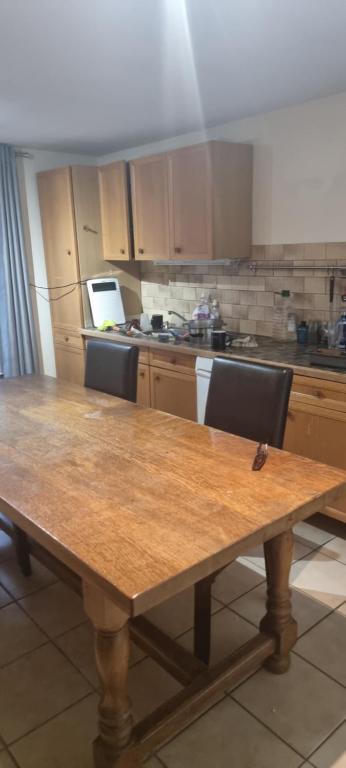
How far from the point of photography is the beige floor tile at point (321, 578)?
2.25 meters

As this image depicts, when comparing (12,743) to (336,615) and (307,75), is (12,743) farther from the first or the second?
(307,75)

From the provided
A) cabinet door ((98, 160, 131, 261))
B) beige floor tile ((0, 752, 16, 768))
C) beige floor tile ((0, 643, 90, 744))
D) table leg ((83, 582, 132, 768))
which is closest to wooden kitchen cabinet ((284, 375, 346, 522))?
beige floor tile ((0, 643, 90, 744))

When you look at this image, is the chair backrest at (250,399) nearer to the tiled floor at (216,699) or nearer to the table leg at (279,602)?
the table leg at (279,602)

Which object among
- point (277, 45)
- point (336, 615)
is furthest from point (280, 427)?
point (277, 45)

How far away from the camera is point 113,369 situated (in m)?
2.71

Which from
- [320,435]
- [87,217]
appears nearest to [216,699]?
[320,435]

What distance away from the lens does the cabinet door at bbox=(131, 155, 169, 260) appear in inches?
141

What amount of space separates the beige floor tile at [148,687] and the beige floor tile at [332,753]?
47 cm

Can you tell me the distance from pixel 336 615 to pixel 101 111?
9.39 feet

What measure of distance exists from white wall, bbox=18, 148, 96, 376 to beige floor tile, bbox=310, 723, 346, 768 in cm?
364

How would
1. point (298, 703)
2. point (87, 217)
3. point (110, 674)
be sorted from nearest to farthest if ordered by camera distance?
point (110, 674)
point (298, 703)
point (87, 217)

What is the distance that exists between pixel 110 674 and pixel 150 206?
10.2 feet

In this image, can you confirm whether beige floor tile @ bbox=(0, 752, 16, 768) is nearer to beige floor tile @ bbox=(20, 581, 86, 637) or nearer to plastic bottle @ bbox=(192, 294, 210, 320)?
beige floor tile @ bbox=(20, 581, 86, 637)

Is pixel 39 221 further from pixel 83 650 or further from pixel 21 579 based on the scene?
pixel 83 650
